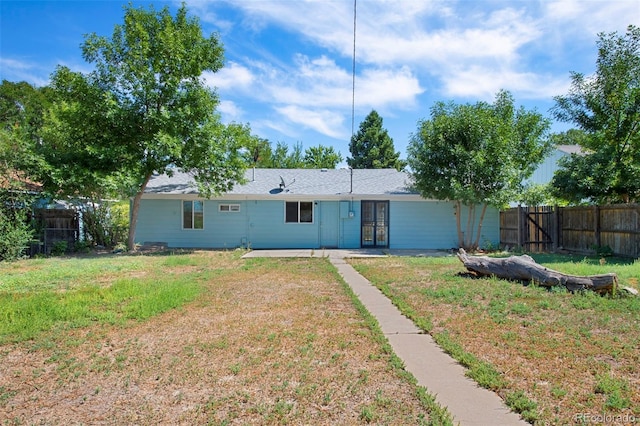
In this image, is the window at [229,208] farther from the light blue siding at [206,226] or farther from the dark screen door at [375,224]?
the dark screen door at [375,224]

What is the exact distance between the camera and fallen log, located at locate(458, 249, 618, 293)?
681 cm

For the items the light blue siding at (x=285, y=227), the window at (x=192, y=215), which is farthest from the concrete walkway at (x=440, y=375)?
the window at (x=192, y=215)

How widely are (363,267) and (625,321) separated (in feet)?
21.0

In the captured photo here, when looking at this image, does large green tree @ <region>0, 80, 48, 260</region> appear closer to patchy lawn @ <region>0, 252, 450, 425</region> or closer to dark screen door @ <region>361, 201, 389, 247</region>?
patchy lawn @ <region>0, 252, 450, 425</region>

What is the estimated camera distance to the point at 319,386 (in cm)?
356

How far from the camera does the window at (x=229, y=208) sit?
16844 millimetres

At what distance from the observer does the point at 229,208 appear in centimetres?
1686

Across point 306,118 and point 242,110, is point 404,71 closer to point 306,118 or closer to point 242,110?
point 242,110

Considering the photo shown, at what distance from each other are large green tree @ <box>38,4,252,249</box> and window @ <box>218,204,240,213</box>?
2375 mm

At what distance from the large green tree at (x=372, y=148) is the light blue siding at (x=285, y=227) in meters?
19.2

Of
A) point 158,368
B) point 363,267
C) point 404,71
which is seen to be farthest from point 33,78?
point 158,368

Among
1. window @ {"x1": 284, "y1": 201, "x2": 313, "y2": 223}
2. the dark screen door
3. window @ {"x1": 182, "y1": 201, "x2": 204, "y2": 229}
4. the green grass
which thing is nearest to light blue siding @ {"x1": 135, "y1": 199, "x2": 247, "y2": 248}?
window @ {"x1": 182, "y1": 201, "x2": 204, "y2": 229}

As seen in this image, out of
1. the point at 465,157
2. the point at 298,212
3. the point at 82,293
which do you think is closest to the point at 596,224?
the point at 465,157

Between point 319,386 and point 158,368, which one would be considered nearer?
point 319,386
